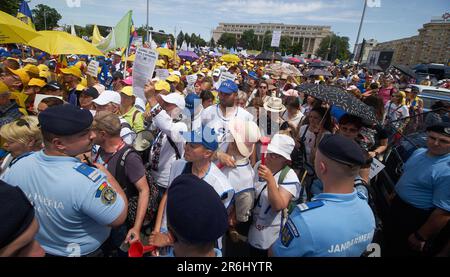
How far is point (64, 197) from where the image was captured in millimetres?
1692

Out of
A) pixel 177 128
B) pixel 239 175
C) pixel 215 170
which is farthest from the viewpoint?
pixel 177 128

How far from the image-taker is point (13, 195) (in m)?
1.10

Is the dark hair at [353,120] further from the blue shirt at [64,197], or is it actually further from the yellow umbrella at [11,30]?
the yellow umbrella at [11,30]

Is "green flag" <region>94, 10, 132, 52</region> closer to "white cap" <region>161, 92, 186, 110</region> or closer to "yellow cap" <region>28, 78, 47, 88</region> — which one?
"yellow cap" <region>28, 78, 47, 88</region>

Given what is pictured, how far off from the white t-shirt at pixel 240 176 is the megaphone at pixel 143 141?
4.07ft

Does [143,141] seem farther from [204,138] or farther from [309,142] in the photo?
[309,142]

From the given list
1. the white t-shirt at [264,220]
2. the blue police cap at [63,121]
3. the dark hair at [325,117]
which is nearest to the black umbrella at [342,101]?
the dark hair at [325,117]

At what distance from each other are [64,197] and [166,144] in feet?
5.36

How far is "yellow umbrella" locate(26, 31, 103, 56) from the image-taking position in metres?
5.53

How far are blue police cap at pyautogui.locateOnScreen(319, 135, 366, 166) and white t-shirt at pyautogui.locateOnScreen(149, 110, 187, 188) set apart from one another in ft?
5.86

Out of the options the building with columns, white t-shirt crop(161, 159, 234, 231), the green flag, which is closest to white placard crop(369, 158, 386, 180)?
white t-shirt crop(161, 159, 234, 231)
